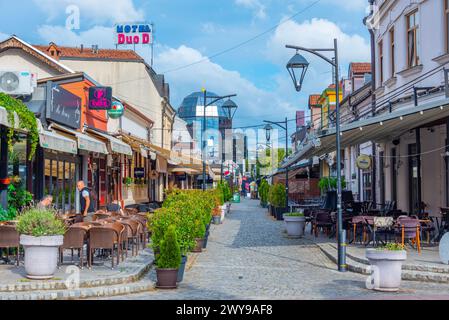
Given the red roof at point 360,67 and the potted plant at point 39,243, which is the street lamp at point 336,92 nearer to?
the potted plant at point 39,243

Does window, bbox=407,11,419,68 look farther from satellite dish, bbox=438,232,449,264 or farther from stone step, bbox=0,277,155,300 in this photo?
stone step, bbox=0,277,155,300

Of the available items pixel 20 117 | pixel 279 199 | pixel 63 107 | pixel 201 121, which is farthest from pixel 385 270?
pixel 201 121

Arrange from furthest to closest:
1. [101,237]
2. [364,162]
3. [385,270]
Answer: [364,162] → [101,237] → [385,270]

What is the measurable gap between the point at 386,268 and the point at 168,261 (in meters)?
3.80

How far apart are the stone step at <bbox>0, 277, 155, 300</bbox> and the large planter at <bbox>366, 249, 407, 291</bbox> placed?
13.1 ft

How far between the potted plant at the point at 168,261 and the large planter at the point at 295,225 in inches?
424

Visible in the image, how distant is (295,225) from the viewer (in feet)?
70.7

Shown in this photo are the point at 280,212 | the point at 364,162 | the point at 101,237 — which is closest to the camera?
the point at 101,237

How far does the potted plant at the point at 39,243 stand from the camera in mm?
10891

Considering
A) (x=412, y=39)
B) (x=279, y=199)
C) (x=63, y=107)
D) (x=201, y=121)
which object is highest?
(x=201, y=121)

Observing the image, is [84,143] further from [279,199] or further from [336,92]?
[279,199]

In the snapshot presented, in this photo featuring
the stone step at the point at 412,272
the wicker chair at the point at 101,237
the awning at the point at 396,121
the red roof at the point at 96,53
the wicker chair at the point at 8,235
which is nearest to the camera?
the stone step at the point at 412,272

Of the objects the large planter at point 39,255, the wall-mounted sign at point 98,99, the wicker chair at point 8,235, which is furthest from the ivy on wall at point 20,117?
the wall-mounted sign at point 98,99

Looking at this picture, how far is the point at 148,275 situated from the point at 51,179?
8.14m
